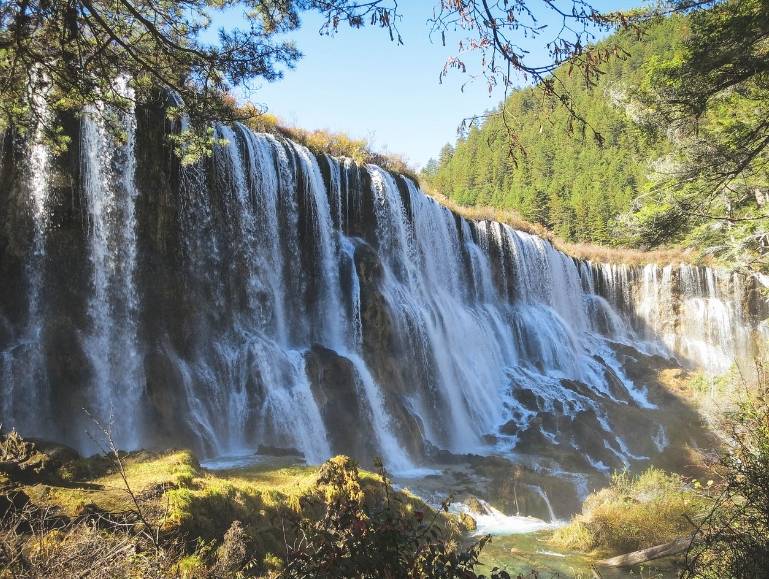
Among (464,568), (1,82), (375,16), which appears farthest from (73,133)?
(464,568)

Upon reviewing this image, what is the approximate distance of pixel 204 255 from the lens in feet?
48.0

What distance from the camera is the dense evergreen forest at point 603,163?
3289 mm

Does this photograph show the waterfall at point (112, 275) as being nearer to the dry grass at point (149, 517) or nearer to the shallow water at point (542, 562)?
the dry grass at point (149, 517)

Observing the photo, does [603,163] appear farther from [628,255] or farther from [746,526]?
[746,526]

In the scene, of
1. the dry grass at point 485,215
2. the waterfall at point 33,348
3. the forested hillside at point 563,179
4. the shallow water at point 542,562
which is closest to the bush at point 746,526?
the shallow water at point 542,562

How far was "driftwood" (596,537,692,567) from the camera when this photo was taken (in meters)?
7.57

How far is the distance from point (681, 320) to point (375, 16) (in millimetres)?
35190

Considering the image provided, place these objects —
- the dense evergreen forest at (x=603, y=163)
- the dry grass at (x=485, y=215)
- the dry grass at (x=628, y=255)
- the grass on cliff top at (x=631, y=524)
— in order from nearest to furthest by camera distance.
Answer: the dense evergreen forest at (x=603, y=163)
the grass on cliff top at (x=631, y=524)
the dry grass at (x=485, y=215)
the dry grass at (x=628, y=255)

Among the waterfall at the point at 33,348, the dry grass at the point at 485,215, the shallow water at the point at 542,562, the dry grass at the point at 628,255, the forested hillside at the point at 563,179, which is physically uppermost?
the forested hillside at the point at 563,179

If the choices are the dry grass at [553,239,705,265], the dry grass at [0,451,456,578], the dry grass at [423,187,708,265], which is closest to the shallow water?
the dry grass at [0,451,456,578]

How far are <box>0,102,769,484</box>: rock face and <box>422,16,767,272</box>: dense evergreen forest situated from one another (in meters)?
5.62

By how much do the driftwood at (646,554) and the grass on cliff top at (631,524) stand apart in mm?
385

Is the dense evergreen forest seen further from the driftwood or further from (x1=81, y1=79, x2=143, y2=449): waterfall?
(x1=81, y1=79, x2=143, y2=449): waterfall

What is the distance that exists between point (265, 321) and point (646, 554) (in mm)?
11145
